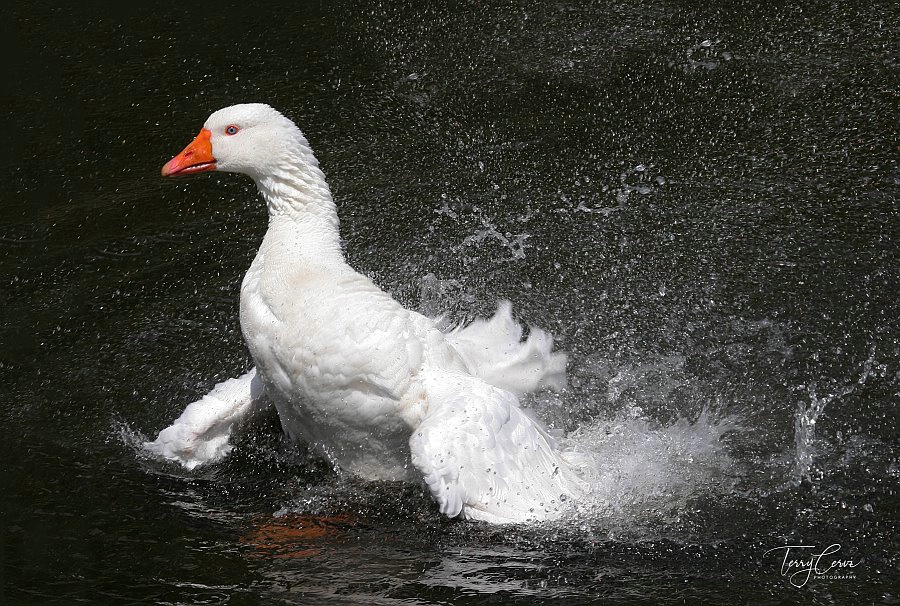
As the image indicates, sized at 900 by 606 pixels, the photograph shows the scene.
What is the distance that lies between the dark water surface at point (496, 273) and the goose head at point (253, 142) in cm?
160

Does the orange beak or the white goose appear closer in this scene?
the white goose

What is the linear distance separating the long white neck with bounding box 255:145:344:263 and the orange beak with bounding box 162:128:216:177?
15.6 inches

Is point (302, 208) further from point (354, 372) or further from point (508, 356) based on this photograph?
point (508, 356)

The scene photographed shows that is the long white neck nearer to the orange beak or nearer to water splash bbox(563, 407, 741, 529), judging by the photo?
the orange beak

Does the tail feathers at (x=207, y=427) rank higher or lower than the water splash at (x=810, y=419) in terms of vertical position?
higher

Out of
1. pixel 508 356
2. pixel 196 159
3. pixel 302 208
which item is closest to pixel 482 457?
pixel 508 356

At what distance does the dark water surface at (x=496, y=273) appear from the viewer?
4.80 m

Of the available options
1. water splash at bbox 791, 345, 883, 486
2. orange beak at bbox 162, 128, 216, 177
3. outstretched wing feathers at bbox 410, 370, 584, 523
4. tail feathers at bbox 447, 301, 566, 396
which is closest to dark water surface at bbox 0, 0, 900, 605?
water splash at bbox 791, 345, 883, 486

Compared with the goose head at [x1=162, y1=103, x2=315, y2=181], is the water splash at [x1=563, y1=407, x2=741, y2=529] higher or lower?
lower

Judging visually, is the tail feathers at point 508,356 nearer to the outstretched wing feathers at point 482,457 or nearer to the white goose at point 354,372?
the white goose at point 354,372

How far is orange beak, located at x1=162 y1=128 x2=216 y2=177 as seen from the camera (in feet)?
18.1

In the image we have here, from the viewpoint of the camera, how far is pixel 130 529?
16.5 feet

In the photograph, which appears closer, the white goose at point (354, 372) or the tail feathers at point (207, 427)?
the white goose at point (354, 372)

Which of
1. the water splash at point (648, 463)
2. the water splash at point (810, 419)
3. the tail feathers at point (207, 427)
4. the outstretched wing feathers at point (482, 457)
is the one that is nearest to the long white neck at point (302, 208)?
the outstretched wing feathers at point (482, 457)
